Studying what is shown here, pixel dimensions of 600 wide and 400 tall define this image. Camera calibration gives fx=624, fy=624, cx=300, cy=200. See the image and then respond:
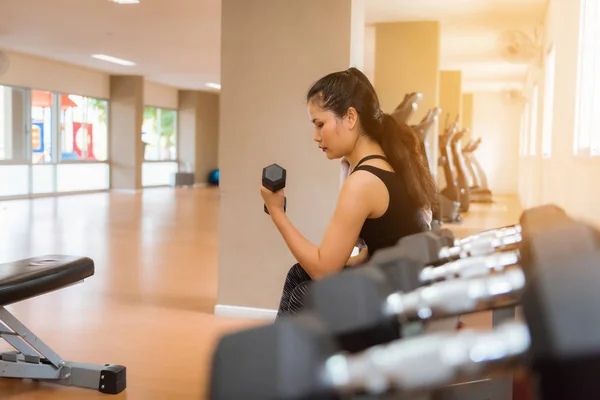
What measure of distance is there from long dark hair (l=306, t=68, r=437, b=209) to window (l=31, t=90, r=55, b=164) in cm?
1229

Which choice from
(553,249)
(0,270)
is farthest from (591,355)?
(0,270)

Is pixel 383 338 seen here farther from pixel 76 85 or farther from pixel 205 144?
pixel 205 144

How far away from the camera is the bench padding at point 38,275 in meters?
2.40

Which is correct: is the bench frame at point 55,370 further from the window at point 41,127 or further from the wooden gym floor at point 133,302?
the window at point 41,127

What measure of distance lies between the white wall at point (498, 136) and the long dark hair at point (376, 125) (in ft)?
59.4

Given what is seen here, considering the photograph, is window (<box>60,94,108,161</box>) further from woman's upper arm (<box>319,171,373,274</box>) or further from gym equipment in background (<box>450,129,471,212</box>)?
woman's upper arm (<box>319,171,373,274</box>)

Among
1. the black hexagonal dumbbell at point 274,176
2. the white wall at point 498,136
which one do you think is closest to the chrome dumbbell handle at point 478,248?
the black hexagonal dumbbell at point 274,176

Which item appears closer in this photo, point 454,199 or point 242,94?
point 242,94

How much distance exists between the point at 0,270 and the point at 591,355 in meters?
2.61

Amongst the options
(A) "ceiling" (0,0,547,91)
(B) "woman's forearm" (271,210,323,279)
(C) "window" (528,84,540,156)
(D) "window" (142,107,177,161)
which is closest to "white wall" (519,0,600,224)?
(B) "woman's forearm" (271,210,323,279)

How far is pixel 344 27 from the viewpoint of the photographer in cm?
378

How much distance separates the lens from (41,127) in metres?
13.3

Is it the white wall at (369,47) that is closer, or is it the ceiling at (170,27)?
the ceiling at (170,27)

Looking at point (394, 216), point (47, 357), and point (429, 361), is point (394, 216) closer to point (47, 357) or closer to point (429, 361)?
point (429, 361)
